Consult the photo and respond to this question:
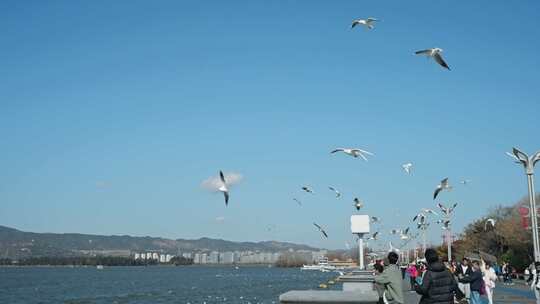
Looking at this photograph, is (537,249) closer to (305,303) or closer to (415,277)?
(415,277)

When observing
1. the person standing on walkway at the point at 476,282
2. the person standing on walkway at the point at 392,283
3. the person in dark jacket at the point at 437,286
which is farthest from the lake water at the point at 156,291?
the person in dark jacket at the point at 437,286

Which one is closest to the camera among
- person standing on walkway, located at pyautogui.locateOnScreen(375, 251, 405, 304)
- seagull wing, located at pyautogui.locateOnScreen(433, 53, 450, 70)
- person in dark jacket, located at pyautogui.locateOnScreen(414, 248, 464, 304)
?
person in dark jacket, located at pyautogui.locateOnScreen(414, 248, 464, 304)

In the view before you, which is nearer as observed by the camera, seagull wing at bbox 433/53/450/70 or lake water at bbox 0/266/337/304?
seagull wing at bbox 433/53/450/70

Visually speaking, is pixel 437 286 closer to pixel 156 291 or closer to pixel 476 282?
pixel 476 282

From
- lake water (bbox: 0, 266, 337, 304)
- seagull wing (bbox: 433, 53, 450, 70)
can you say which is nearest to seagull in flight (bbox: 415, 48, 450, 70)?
seagull wing (bbox: 433, 53, 450, 70)

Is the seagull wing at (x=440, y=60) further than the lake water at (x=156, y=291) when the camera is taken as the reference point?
No

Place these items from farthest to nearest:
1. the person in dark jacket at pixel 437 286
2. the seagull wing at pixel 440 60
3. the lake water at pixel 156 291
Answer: the lake water at pixel 156 291 → the seagull wing at pixel 440 60 → the person in dark jacket at pixel 437 286

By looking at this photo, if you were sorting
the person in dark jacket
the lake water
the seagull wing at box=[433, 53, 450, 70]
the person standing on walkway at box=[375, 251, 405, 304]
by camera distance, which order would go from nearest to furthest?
the person in dark jacket, the person standing on walkway at box=[375, 251, 405, 304], the seagull wing at box=[433, 53, 450, 70], the lake water

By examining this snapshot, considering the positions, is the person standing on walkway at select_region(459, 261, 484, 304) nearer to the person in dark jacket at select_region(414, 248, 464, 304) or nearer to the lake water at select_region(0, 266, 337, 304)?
the person in dark jacket at select_region(414, 248, 464, 304)

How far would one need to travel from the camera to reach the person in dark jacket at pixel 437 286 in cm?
791

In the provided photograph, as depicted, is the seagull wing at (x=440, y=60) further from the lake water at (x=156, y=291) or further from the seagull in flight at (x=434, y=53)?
the lake water at (x=156, y=291)

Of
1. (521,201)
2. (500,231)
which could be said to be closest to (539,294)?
(500,231)

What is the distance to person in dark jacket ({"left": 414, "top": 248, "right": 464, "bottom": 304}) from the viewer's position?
26.0 feet

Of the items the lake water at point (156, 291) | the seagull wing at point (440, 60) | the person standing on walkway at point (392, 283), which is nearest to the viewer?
the person standing on walkway at point (392, 283)
